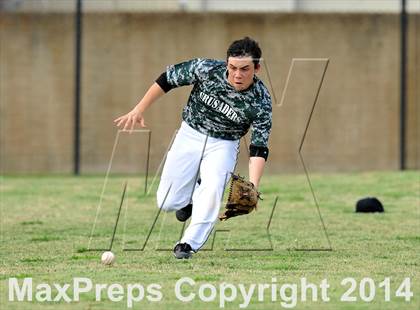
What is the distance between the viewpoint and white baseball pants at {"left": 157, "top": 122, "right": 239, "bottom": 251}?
32.8 feet

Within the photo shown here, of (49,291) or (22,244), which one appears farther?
(22,244)

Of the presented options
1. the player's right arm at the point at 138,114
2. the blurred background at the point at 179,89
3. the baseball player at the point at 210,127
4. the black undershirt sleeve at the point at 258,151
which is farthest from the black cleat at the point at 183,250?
the blurred background at the point at 179,89

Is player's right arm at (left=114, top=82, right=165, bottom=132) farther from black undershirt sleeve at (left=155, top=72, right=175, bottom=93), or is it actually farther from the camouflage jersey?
the camouflage jersey

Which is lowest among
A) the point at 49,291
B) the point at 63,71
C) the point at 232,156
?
the point at 49,291

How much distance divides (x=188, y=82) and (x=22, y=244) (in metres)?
2.32

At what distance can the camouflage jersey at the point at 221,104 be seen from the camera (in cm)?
1003

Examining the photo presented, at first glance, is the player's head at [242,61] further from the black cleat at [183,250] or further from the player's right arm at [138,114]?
the black cleat at [183,250]

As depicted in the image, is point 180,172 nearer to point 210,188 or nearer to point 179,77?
point 210,188

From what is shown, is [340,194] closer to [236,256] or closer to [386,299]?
[236,256]

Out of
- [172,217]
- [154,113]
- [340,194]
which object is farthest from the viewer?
[154,113]

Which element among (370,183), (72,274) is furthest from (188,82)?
(370,183)

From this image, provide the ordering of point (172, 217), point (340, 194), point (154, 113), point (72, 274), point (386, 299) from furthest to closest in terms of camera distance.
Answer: point (154, 113) < point (340, 194) < point (172, 217) < point (72, 274) < point (386, 299)

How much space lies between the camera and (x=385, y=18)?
2116 centimetres

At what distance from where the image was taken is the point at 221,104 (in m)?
10.2
